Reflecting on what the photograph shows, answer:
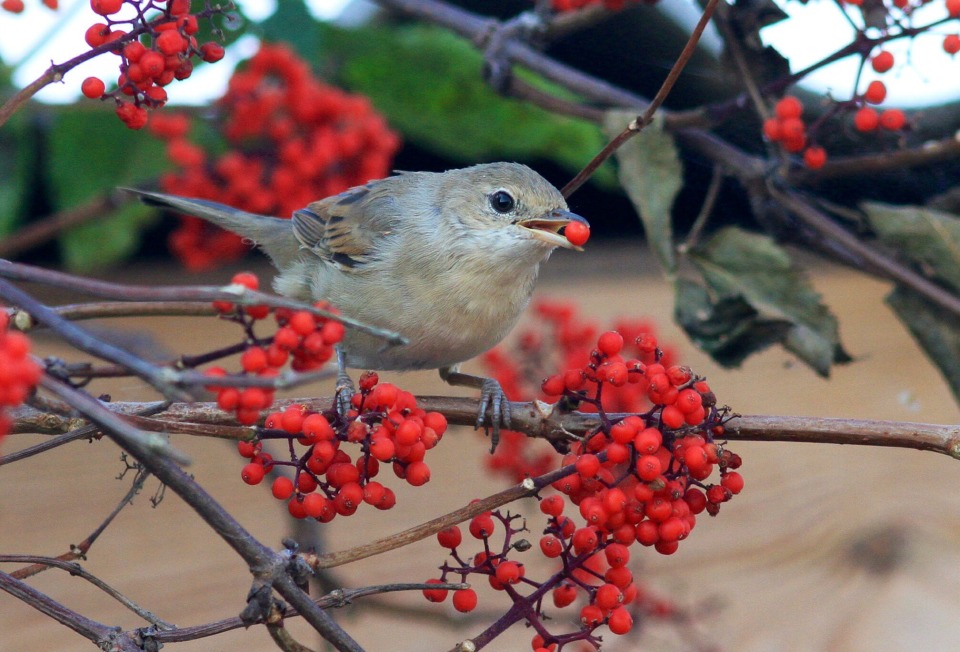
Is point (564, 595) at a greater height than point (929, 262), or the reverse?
point (929, 262)

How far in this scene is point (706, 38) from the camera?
3049 mm

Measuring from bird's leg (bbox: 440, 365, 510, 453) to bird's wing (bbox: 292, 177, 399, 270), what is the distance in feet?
1.34

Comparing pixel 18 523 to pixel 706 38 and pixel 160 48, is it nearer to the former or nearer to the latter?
pixel 160 48

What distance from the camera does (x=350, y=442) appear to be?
4.66 feet

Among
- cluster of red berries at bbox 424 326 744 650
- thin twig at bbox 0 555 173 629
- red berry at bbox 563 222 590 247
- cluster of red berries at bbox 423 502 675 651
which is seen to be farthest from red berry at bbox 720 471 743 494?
red berry at bbox 563 222 590 247

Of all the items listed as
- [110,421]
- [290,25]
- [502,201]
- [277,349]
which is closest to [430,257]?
[502,201]

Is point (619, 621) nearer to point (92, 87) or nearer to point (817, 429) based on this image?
point (817, 429)

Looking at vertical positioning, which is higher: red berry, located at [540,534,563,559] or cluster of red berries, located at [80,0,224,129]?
cluster of red berries, located at [80,0,224,129]

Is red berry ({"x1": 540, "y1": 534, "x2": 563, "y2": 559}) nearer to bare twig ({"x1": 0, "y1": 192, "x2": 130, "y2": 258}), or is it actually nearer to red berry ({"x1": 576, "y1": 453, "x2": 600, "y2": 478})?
red berry ({"x1": 576, "y1": 453, "x2": 600, "y2": 478})

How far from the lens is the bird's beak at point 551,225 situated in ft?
7.67

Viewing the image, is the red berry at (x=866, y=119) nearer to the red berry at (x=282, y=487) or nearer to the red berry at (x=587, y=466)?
the red berry at (x=587, y=466)

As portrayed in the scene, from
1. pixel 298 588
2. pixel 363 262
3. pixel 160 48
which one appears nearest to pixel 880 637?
pixel 363 262

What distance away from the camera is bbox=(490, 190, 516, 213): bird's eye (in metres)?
2.61

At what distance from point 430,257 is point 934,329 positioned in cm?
126
